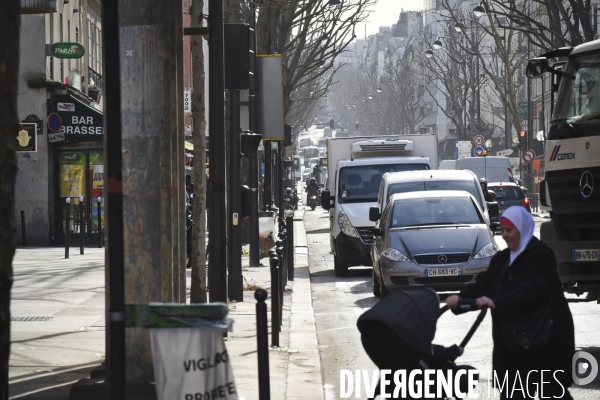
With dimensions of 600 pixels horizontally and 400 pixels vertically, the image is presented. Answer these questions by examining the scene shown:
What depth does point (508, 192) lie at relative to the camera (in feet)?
127

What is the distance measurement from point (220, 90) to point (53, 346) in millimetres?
3017

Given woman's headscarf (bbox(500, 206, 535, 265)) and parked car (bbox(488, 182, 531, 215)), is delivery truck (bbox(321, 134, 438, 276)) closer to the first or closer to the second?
parked car (bbox(488, 182, 531, 215))

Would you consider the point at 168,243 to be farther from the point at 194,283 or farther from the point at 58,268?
the point at 58,268

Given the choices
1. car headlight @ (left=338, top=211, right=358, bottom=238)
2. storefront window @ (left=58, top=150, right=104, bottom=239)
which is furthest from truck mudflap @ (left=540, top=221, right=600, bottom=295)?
storefront window @ (left=58, top=150, right=104, bottom=239)

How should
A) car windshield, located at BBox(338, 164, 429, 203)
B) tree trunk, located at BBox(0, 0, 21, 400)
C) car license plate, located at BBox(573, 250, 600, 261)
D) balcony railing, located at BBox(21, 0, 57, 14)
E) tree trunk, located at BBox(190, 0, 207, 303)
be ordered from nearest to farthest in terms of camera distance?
tree trunk, located at BBox(0, 0, 21, 400) → car license plate, located at BBox(573, 250, 600, 261) → tree trunk, located at BBox(190, 0, 207, 303) → balcony railing, located at BBox(21, 0, 57, 14) → car windshield, located at BBox(338, 164, 429, 203)

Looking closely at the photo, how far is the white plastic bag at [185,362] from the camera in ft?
16.6

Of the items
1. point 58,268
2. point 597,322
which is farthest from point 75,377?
point 58,268

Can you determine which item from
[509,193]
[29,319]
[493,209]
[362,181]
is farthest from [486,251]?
[509,193]

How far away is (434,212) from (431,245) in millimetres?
1322

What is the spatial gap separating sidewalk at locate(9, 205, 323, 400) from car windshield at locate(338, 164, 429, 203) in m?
2.71

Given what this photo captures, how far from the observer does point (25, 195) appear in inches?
1230

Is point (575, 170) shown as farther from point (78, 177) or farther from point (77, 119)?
point (78, 177)

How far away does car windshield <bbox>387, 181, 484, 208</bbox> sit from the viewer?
2075cm

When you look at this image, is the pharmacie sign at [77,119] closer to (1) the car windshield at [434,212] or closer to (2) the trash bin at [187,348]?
(1) the car windshield at [434,212]
